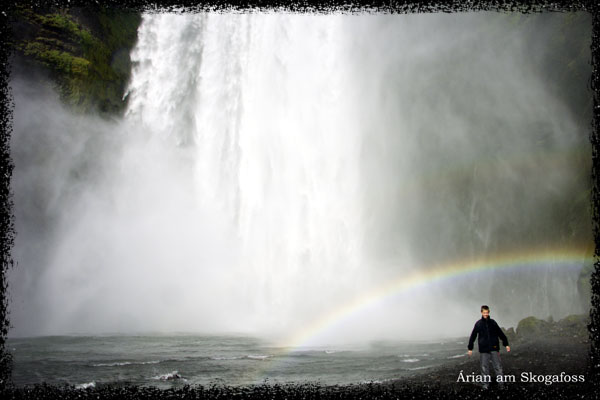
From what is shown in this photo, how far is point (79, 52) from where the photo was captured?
34031mm

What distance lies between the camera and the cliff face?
30438 millimetres

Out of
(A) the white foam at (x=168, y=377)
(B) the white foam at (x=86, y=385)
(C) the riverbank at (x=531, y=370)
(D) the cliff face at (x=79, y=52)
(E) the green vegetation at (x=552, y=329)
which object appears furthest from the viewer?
Result: (D) the cliff face at (x=79, y=52)

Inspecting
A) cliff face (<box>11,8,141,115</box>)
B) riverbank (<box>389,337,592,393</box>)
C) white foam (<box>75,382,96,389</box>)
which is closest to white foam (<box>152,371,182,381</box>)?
white foam (<box>75,382,96,389</box>)

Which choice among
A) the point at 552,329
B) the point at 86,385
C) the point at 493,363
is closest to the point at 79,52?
the point at 86,385

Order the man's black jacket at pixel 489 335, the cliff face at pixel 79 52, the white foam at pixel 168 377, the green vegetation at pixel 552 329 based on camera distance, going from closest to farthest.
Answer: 1. the man's black jacket at pixel 489 335
2. the white foam at pixel 168 377
3. the green vegetation at pixel 552 329
4. the cliff face at pixel 79 52

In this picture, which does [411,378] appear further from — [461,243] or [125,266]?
[125,266]

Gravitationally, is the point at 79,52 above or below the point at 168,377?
above

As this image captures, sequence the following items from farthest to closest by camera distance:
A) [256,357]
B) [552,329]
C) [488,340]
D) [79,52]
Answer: [79,52]
[552,329]
[256,357]
[488,340]

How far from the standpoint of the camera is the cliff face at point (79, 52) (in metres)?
30.4

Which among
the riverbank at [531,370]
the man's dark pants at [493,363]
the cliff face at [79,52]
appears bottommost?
the riverbank at [531,370]

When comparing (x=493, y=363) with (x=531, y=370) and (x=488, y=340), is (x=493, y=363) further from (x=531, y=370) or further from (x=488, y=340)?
(x=531, y=370)

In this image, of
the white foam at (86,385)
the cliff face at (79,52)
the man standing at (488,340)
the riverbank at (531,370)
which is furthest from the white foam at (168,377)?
the cliff face at (79,52)

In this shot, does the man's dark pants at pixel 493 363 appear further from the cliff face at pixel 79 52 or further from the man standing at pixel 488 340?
the cliff face at pixel 79 52

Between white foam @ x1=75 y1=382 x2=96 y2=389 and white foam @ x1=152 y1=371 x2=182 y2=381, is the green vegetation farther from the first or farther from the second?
white foam @ x1=75 y1=382 x2=96 y2=389
